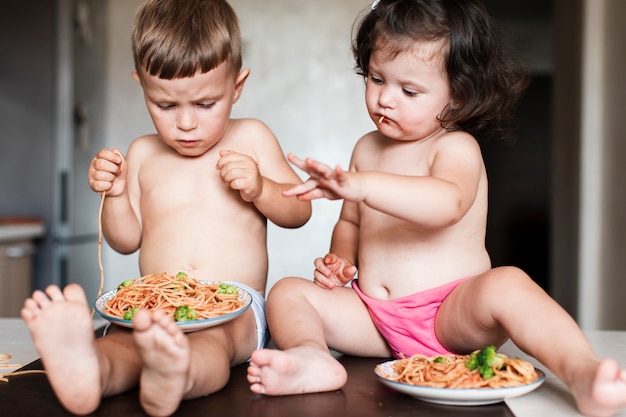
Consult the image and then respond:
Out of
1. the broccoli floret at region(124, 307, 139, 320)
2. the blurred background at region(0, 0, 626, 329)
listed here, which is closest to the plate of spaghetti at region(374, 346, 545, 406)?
the broccoli floret at region(124, 307, 139, 320)

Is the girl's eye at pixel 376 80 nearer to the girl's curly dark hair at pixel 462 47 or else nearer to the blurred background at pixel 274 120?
the girl's curly dark hair at pixel 462 47

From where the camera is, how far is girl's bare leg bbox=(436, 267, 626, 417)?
1046 mm

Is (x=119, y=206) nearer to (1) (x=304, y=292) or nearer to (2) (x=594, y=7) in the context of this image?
(1) (x=304, y=292)

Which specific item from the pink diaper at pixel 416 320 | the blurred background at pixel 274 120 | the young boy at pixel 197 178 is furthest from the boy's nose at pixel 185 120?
the blurred background at pixel 274 120

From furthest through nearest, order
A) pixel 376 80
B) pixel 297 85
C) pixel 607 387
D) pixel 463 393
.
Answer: pixel 297 85, pixel 376 80, pixel 463 393, pixel 607 387

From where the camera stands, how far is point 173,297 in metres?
1.35

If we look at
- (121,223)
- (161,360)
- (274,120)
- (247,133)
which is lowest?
(161,360)

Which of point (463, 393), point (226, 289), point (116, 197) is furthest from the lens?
point (116, 197)

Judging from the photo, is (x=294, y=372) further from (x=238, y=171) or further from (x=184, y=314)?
(x=238, y=171)

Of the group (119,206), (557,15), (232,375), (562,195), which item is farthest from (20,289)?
(557,15)

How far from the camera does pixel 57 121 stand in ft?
11.8

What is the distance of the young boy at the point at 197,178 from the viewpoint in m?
1.50

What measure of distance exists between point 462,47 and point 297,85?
290 cm

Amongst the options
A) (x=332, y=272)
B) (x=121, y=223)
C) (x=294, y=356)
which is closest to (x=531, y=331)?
(x=294, y=356)
